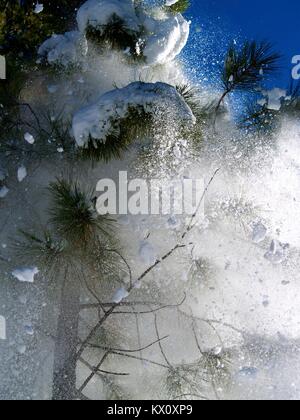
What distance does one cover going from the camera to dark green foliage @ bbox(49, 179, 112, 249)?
97.4 inches

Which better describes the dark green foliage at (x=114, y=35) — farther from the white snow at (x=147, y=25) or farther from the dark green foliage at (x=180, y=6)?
the dark green foliage at (x=180, y=6)

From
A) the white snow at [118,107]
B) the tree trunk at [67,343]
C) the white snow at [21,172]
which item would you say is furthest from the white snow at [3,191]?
the white snow at [118,107]

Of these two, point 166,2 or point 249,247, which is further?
point 249,247

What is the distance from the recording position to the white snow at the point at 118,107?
2.46 metres

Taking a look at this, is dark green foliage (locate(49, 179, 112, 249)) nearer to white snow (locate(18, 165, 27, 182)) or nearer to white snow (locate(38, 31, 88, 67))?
white snow (locate(18, 165, 27, 182))

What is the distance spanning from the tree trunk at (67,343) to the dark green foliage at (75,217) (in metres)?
0.30

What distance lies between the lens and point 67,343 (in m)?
2.82

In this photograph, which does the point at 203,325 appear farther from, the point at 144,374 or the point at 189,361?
the point at 144,374

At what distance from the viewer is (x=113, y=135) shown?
254 centimetres

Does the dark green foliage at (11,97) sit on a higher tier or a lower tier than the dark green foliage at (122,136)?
higher

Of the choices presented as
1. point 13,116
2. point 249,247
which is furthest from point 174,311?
point 13,116
